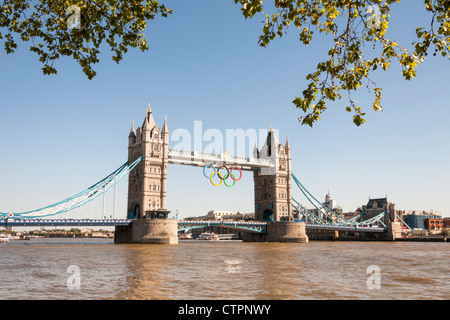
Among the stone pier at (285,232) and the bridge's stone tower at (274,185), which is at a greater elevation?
the bridge's stone tower at (274,185)

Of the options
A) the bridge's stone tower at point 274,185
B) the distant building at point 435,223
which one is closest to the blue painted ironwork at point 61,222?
the bridge's stone tower at point 274,185

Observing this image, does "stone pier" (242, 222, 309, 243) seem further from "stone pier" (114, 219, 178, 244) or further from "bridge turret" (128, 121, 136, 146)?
"bridge turret" (128, 121, 136, 146)

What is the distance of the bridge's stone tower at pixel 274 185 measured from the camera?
87.1 m

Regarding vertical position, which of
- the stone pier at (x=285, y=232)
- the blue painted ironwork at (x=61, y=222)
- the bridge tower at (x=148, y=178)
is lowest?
the stone pier at (x=285, y=232)

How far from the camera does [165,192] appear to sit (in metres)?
69.8

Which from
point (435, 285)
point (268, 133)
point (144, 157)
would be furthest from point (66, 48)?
point (268, 133)

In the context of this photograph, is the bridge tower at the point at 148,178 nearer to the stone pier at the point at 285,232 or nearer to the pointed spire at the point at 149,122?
the pointed spire at the point at 149,122

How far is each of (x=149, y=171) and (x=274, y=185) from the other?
98.8ft

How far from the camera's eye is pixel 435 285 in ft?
55.1

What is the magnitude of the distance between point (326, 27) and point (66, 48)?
584cm

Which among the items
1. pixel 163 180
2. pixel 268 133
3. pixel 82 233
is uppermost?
pixel 268 133

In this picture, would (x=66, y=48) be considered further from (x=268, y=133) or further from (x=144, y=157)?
(x=268, y=133)

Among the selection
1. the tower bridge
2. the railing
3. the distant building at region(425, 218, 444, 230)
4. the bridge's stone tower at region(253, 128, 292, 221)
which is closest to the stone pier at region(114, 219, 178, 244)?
the tower bridge

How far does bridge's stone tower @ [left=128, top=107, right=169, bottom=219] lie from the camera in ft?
224
